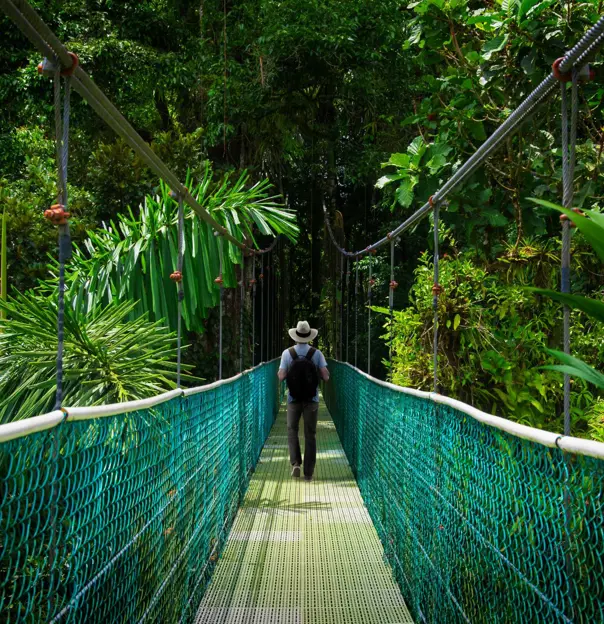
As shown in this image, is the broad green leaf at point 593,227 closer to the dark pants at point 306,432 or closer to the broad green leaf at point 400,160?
the broad green leaf at point 400,160

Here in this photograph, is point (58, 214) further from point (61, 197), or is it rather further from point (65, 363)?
point (65, 363)

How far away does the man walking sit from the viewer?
19.2ft

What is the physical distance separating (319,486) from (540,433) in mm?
4378

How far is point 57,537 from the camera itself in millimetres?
1446

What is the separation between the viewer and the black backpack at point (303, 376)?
5.89 m

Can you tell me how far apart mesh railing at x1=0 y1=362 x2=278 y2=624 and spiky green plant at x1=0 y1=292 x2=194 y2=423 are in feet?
0.94

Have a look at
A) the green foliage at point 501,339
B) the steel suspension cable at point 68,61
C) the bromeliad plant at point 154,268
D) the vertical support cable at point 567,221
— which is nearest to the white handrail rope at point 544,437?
the vertical support cable at point 567,221

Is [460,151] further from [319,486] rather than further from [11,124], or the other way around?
[11,124]

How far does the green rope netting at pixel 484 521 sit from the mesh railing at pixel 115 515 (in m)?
0.75

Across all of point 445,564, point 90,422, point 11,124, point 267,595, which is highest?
point 11,124

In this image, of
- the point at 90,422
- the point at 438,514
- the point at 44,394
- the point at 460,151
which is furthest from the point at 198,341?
the point at 90,422

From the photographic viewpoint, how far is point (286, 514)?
15.5ft

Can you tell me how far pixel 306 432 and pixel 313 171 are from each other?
7252 mm

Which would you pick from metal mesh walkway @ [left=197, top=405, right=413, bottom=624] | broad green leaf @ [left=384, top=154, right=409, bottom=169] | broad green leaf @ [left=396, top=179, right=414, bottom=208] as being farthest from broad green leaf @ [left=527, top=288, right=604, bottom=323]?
broad green leaf @ [left=384, top=154, right=409, bottom=169]
